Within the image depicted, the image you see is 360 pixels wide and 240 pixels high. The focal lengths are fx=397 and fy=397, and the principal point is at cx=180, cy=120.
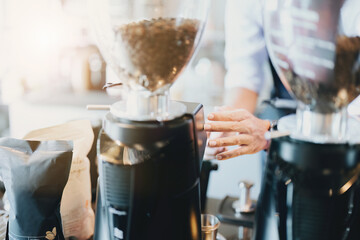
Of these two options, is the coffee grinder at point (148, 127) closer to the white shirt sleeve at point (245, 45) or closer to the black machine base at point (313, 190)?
the black machine base at point (313, 190)

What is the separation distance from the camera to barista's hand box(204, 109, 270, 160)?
2.38ft

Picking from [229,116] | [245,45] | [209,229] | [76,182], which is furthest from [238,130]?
[245,45]

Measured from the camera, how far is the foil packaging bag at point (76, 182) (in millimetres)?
721

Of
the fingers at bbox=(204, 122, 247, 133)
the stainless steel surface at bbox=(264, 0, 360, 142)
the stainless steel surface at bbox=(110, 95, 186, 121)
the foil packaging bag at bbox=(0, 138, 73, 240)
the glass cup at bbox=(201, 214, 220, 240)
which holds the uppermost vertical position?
the stainless steel surface at bbox=(264, 0, 360, 142)

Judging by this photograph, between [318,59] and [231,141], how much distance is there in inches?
11.7

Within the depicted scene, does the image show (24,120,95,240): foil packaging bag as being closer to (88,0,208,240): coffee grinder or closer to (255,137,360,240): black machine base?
(88,0,208,240): coffee grinder

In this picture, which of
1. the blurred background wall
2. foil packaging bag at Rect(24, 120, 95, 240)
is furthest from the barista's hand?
the blurred background wall

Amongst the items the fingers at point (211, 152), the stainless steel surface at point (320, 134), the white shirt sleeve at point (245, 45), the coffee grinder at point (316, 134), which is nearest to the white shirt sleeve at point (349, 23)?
the coffee grinder at point (316, 134)

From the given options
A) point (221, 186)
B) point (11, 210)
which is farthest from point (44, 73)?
point (11, 210)

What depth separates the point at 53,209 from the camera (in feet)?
2.14

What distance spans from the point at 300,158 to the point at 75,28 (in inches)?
87.8

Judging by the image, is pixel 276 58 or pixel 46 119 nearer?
pixel 276 58

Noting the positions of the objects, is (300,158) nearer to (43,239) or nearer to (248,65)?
(43,239)

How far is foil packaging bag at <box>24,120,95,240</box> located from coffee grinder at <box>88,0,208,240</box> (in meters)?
0.17
